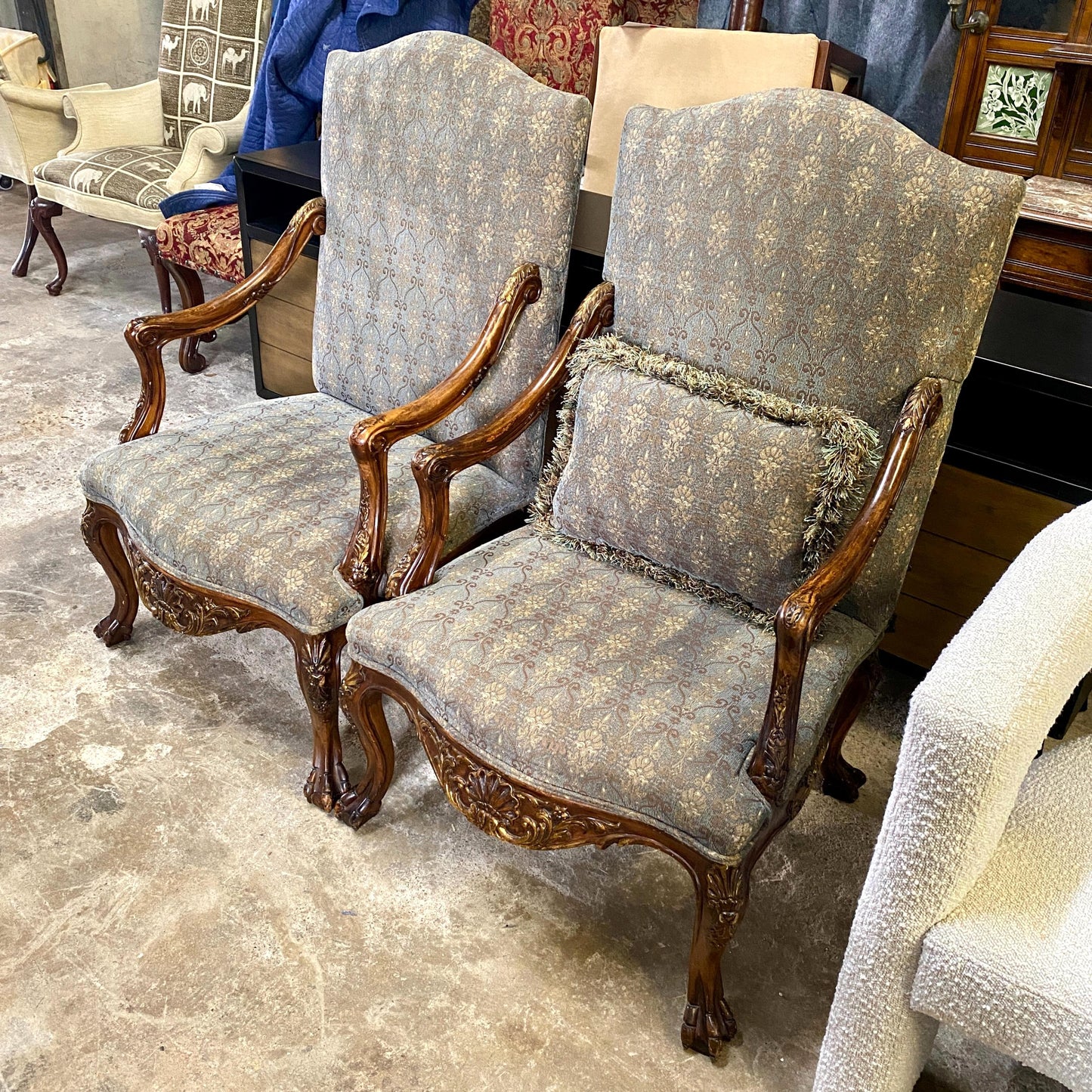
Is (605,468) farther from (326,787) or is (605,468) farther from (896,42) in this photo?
(896,42)

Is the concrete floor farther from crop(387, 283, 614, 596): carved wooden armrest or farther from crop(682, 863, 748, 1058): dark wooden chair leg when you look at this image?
crop(387, 283, 614, 596): carved wooden armrest

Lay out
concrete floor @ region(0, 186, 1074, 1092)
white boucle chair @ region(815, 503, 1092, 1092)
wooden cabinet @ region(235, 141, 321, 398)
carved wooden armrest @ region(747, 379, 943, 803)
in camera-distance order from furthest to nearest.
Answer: wooden cabinet @ region(235, 141, 321, 398), concrete floor @ region(0, 186, 1074, 1092), carved wooden armrest @ region(747, 379, 943, 803), white boucle chair @ region(815, 503, 1092, 1092)

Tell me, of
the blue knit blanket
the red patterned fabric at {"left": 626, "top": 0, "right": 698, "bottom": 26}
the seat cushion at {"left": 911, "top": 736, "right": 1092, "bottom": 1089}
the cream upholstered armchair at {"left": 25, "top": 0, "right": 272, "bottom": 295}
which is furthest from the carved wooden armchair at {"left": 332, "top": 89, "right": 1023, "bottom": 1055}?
the cream upholstered armchair at {"left": 25, "top": 0, "right": 272, "bottom": 295}

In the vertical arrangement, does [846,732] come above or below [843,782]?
above

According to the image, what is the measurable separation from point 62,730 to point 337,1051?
84 cm

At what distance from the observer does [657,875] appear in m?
1.67

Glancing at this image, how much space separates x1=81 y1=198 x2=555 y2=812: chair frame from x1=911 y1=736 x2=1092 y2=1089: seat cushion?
37.5 inches

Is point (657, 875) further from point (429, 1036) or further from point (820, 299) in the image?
Answer: point (820, 299)

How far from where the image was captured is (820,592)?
4.16 feet

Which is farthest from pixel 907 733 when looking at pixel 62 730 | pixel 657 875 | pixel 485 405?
pixel 62 730

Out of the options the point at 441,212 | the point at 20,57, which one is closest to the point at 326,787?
the point at 441,212

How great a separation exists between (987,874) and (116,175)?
3189 millimetres

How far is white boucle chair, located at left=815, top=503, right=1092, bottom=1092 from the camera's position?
1.00 m

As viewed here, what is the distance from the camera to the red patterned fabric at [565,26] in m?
2.41
